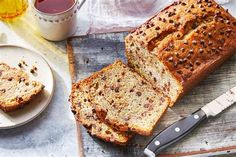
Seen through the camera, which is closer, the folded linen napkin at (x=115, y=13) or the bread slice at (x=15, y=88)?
the bread slice at (x=15, y=88)

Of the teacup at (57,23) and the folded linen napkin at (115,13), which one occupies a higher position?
the teacup at (57,23)

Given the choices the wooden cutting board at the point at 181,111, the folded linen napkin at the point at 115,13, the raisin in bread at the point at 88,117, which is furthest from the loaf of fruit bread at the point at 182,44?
the folded linen napkin at the point at 115,13

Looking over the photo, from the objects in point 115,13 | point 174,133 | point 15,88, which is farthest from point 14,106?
point 115,13

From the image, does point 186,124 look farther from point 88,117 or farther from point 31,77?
point 31,77

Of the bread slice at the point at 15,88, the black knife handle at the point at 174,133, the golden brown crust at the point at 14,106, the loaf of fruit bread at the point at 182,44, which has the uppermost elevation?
the loaf of fruit bread at the point at 182,44

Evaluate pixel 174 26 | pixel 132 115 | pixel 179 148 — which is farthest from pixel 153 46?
pixel 179 148

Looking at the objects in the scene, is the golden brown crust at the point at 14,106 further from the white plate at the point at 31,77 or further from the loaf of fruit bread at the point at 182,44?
the loaf of fruit bread at the point at 182,44

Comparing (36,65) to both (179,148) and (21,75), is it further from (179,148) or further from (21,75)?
(179,148)
